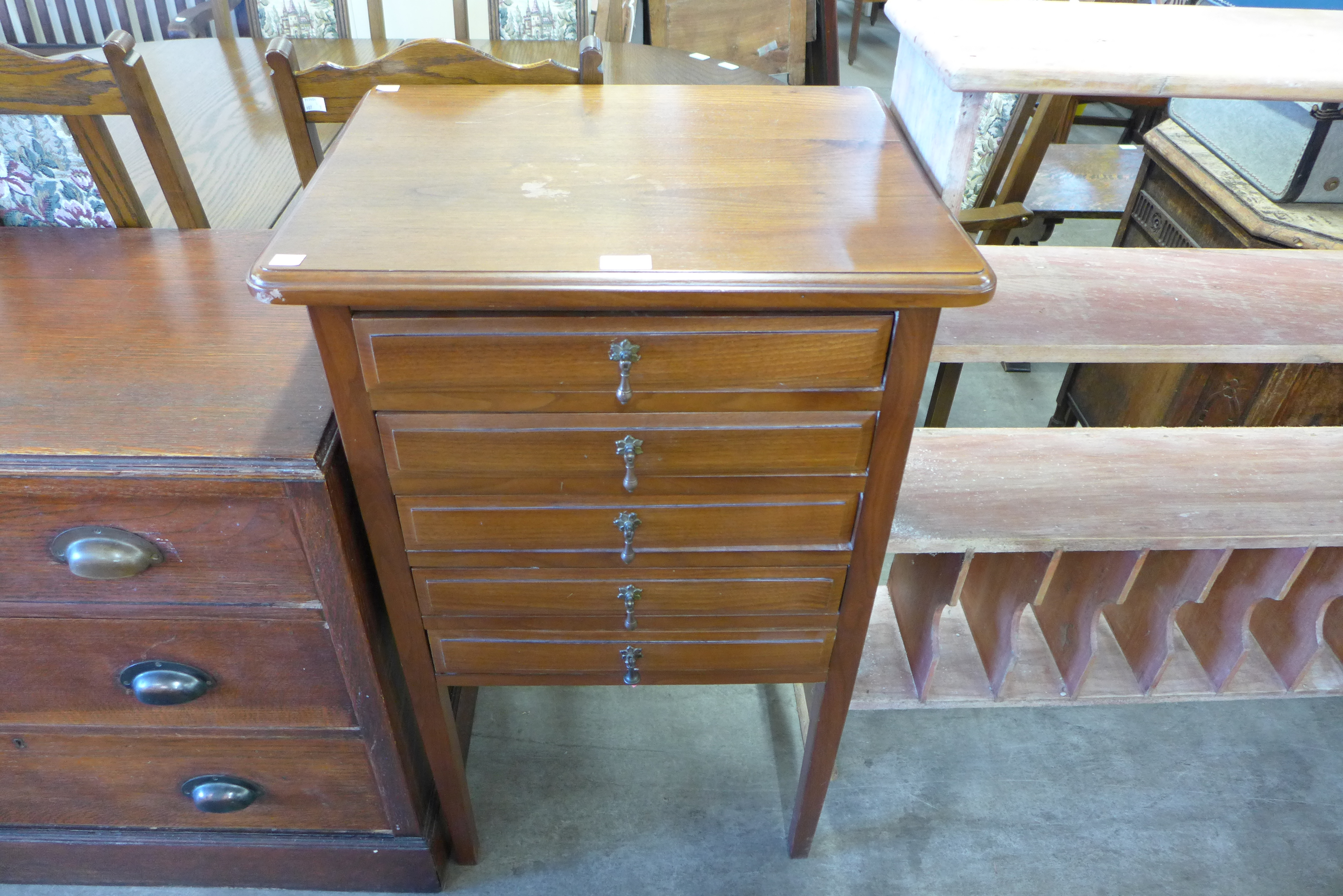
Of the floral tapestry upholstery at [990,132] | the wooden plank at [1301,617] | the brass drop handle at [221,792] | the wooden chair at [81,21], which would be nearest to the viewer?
the brass drop handle at [221,792]

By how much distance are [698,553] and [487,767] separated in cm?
87

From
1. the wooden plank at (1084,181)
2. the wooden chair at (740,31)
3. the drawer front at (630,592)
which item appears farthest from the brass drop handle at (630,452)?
the wooden chair at (740,31)

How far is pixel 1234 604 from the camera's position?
58.9 inches

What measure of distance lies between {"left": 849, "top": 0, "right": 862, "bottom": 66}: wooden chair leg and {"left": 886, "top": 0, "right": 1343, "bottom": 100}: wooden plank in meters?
3.86

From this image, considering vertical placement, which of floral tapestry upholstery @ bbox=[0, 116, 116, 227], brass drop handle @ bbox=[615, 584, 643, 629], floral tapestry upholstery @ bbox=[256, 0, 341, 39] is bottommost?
brass drop handle @ bbox=[615, 584, 643, 629]

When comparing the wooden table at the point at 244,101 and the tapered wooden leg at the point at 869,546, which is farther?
the wooden table at the point at 244,101

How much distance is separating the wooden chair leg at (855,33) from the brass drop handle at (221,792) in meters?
4.56

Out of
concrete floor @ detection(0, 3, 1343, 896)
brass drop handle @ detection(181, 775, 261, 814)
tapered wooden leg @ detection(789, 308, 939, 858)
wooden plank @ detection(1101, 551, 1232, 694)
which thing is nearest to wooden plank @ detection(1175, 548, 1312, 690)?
wooden plank @ detection(1101, 551, 1232, 694)

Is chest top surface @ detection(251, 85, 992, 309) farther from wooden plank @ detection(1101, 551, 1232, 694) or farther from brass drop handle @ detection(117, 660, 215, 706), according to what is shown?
wooden plank @ detection(1101, 551, 1232, 694)

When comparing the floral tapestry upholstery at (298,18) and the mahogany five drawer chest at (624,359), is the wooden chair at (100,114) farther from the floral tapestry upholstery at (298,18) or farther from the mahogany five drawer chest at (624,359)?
the floral tapestry upholstery at (298,18)

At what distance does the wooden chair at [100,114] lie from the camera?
112 centimetres

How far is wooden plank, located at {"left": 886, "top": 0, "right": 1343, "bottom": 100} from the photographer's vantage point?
0.96 m

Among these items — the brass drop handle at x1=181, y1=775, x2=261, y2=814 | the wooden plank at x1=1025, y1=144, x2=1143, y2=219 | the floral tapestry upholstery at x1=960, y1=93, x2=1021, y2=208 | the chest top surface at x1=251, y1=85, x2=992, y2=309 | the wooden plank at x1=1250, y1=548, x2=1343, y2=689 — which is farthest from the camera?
the wooden plank at x1=1025, y1=144, x2=1143, y2=219

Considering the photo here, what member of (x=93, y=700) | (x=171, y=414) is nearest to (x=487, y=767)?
(x=93, y=700)
